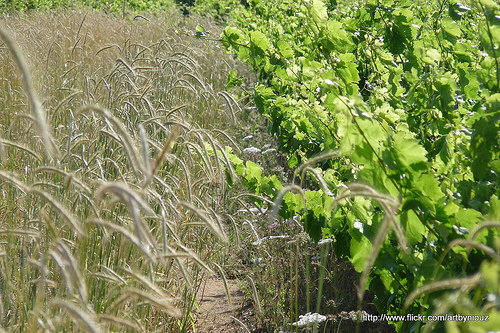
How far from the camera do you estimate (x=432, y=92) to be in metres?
2.15

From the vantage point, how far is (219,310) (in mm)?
3338

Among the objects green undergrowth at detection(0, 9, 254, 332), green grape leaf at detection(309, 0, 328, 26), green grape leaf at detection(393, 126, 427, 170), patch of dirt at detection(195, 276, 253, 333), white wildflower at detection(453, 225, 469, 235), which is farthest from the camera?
patch of dirt at detection(195, 276, 253, 333)

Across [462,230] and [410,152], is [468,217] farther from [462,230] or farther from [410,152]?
[410,152]

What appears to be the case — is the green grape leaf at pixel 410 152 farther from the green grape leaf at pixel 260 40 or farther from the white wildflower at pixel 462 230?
the green grape leaf at pixel 260 40

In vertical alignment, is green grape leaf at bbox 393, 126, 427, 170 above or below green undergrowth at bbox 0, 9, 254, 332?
above

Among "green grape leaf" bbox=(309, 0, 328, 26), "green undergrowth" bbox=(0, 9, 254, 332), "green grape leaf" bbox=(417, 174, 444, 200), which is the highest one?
"green grape leaf" bbox=(309, 0, 328, 26)

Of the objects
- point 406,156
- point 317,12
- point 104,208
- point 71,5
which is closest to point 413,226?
point 406,156

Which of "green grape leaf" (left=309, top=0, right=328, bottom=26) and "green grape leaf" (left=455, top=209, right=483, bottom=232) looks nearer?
"green grape leaf" (left=455, top=209, right=483, bottom=232)

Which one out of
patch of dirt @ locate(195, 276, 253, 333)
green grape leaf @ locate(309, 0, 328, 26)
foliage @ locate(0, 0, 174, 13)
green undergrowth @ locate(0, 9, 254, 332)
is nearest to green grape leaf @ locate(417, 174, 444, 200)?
green undergrowth @ locate(0, 9, 254, 332)

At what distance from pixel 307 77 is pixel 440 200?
4.27 feet

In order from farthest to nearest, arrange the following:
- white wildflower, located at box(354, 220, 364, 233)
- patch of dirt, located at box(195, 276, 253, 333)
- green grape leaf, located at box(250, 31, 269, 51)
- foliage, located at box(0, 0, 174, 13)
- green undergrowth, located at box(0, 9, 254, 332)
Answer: foliage, located at box(0, 0, 174, 13) → green grape leaf, located at box(250, 31, 269, 51) → patch of dirt, located at box(195, 276, 253, 333) → white wildflower, located at box(354, 220, 364, 233) → green undergrowth, located at box(0, 9, 254, 332)

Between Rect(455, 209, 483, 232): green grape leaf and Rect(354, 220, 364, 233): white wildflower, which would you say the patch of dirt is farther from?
Rect(455, 209, 483, 232): green grape leaf

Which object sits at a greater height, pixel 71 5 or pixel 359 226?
pixel 359 226

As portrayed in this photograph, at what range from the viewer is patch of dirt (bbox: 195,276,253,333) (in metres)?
3.03
